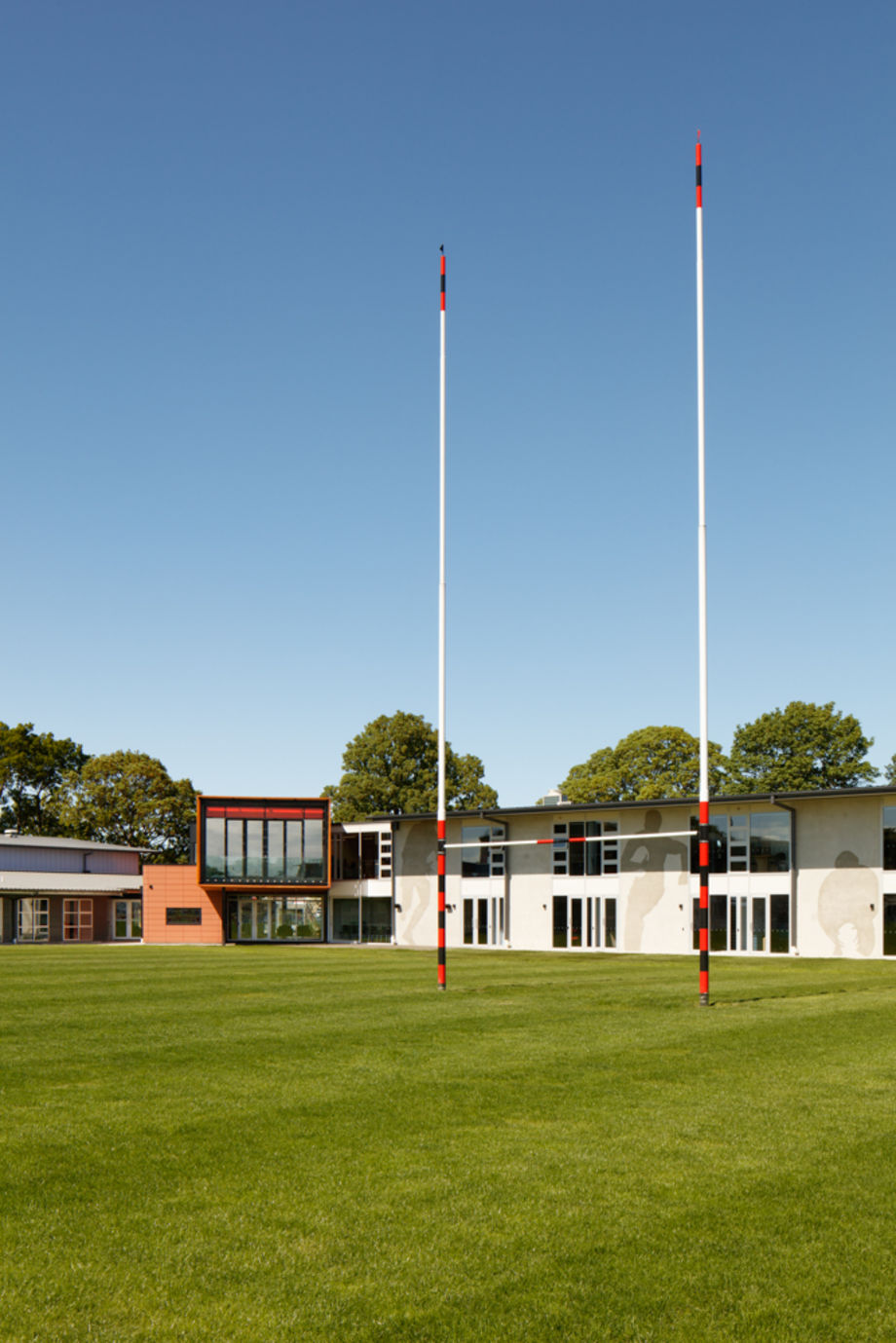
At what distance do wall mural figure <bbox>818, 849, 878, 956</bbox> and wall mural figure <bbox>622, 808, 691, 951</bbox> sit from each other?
6663 mm

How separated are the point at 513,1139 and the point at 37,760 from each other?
88.0 meters

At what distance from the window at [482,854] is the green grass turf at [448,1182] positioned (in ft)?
135

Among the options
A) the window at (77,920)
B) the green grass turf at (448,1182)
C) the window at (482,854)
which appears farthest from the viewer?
the window at (77,920)

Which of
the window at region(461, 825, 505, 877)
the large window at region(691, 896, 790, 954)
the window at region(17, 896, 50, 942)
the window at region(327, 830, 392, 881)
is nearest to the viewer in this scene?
the large window at region(691, 896, 790, 954)

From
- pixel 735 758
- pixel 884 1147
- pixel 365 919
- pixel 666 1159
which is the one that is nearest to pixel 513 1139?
pixel 666 1159

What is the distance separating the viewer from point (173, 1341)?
6000 millimetres

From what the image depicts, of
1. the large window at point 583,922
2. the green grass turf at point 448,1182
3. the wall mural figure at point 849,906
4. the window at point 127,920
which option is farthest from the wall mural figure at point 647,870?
the green grass turf at point 448,1182

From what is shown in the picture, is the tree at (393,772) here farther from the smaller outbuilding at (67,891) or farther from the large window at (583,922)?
the large window at (583,922)

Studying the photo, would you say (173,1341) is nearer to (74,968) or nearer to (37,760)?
(74,968)

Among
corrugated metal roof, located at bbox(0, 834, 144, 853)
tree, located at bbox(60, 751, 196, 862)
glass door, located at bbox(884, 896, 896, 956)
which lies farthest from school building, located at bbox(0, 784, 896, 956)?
tree, located at bbox(60, 751, 196, 862)

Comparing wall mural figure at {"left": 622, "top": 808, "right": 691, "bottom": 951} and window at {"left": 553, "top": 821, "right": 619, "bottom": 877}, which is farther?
window at {"left": 553, "top": 821, "right": 619, "bottom": 877}

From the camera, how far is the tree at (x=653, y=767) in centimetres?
9356

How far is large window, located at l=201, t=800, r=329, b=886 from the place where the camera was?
67.2 m

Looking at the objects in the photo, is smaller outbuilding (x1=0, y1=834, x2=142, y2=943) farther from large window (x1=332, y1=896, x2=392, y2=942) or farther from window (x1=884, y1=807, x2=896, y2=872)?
window (x1=884, y1=807, x2=896, y2=872)
